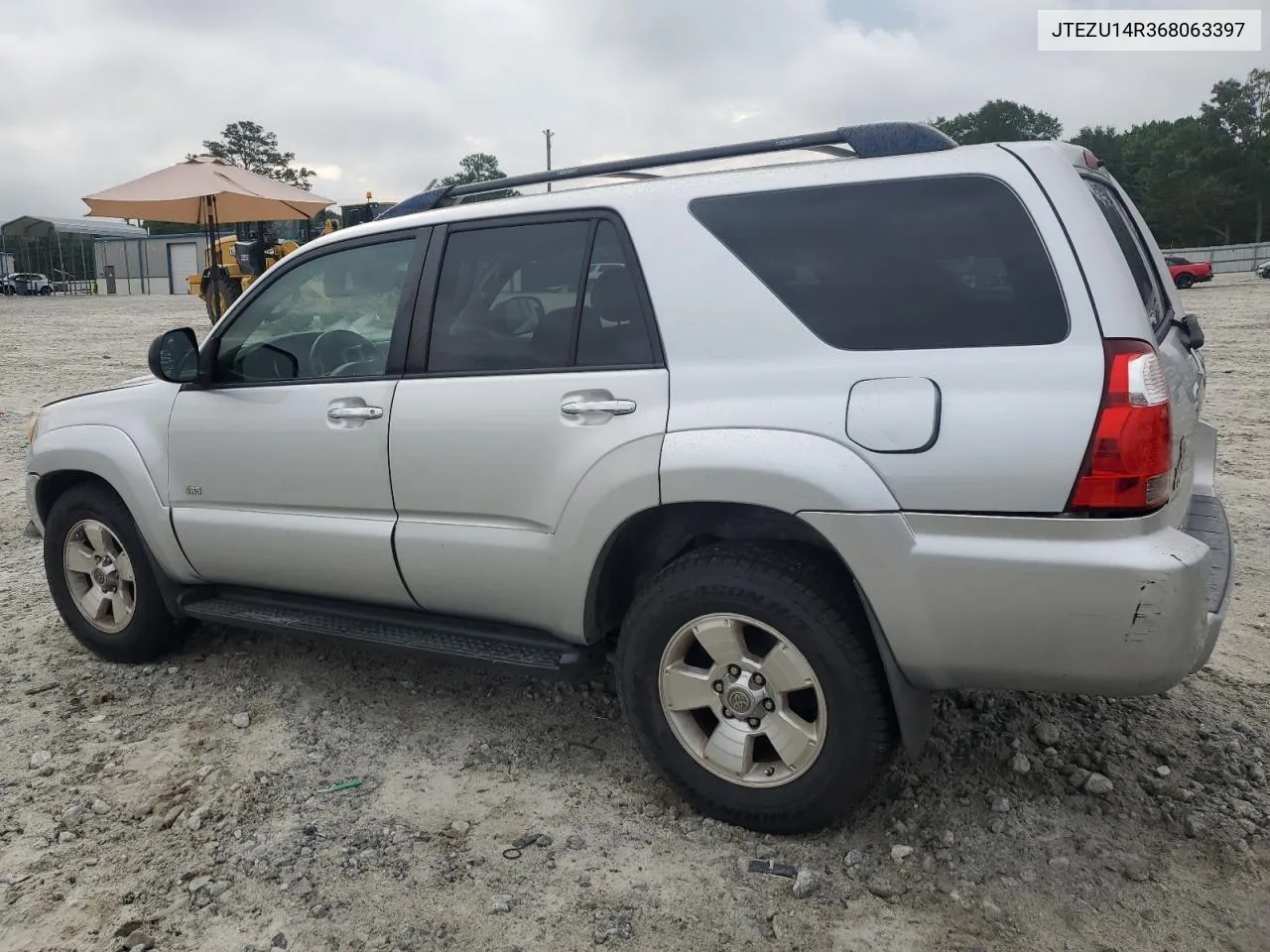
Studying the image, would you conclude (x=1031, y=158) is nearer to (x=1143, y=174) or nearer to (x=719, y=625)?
(x=719, y=625)

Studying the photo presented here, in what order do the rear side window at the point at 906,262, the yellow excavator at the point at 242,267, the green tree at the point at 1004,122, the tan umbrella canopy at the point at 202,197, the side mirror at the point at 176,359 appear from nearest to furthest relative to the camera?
1. the rear side window at the point at 906,262
2. the side mirror at the point at 176,359
3. the tan umbrella canopy at the point at 202,197
4. the yellow excavator at the point at 242,267
5. the green tree at the point at 1004,122

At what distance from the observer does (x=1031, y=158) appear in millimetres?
2512

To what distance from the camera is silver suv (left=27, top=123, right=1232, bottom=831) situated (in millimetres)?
2363

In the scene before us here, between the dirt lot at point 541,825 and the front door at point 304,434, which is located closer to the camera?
the dirt lot at point 541,825

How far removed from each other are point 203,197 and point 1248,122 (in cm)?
7901

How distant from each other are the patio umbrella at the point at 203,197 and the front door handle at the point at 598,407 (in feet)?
38.0

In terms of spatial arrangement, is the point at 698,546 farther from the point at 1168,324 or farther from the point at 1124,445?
the point at 1168,324

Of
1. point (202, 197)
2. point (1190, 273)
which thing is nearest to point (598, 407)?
point (202, 197)

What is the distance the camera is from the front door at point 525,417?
290cm

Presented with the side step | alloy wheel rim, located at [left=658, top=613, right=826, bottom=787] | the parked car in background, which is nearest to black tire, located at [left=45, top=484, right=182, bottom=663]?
the side step

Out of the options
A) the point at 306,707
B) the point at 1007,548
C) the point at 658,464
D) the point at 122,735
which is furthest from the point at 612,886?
the point at 122,735

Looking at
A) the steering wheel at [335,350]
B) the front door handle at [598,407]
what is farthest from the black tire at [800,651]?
the steering wheel at [335,350]

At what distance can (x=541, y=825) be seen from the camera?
9.73 feet

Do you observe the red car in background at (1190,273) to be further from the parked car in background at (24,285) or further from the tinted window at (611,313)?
the parked car in background at (24,285)
